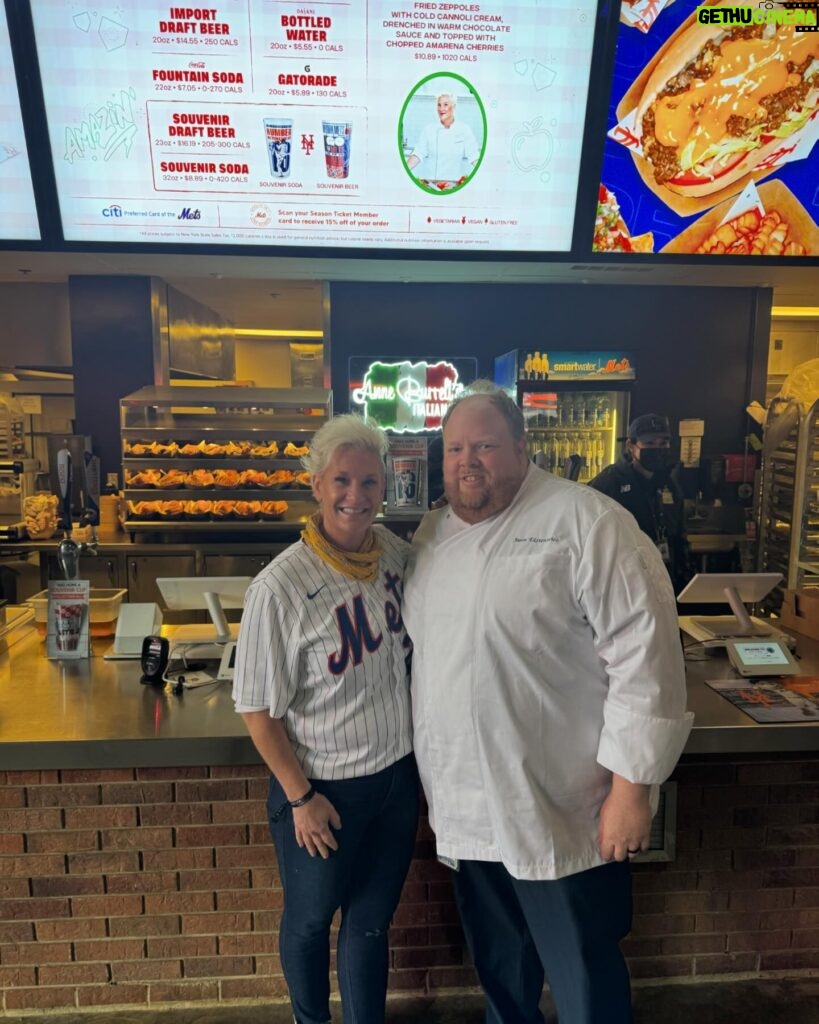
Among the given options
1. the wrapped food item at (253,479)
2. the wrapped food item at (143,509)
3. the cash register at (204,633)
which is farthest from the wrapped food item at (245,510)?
the cash register at (204,633)

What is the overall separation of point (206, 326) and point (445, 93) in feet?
19.1

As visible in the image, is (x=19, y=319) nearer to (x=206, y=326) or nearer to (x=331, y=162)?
(x=206, y=326)

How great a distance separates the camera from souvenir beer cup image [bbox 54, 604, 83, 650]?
8.39 ft

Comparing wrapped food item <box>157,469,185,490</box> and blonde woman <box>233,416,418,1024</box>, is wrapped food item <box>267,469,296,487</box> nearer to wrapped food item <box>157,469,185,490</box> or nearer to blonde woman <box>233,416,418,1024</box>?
wrapped food item <box>157,469,185,490</box>

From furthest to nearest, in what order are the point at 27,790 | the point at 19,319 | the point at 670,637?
the point at 19,319, the point at 27,790, the point at 670,637

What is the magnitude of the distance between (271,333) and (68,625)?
8232mm

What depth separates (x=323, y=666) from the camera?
1654 millimetres

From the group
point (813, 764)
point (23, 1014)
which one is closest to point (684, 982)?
point (813, 764)

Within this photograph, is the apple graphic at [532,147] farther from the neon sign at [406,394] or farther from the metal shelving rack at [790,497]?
the neon sign at [406,394]

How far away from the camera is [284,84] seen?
2.47m

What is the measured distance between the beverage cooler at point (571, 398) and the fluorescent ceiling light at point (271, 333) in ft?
16.0

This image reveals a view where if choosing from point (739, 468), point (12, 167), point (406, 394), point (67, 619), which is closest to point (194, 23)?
point (12, 167)

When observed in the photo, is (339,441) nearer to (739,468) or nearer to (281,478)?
(281,478)

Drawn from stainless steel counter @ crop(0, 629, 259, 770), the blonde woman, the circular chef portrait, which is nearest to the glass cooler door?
the circular chef portrait
